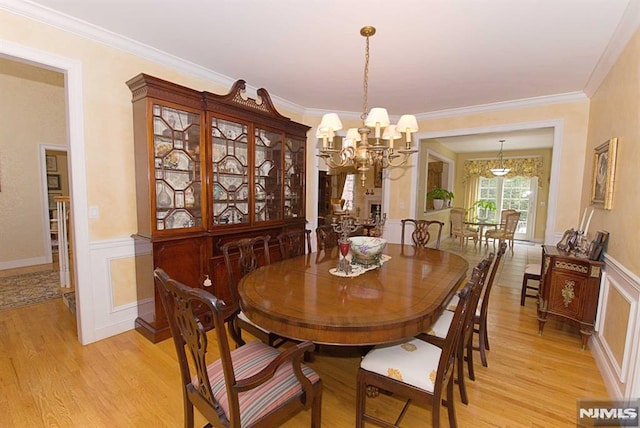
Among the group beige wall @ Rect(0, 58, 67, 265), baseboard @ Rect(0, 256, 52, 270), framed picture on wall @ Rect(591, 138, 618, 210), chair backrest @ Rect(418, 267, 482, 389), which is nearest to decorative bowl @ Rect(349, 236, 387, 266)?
chair backrest @ Rect(418, 267, 482, 389)

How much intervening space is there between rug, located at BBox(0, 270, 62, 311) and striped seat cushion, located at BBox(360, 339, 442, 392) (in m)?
3.99

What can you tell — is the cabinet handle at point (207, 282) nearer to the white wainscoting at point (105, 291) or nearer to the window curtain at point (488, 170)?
the white wainscoting at point (105, 291)

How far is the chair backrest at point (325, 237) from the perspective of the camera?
10.3 ft

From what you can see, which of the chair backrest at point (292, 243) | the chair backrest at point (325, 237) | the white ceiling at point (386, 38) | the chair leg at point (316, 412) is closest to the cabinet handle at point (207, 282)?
the chair backrest at point (292, 243)

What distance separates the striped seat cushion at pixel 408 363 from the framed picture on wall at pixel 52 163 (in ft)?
24.9

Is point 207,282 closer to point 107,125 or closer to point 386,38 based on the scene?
point 107,125

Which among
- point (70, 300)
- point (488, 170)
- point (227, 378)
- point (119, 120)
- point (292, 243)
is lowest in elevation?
point (70, 300)

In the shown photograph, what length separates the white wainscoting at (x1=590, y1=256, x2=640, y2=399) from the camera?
70.0 inches

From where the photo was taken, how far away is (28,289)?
151 inches

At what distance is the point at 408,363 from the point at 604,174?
2571 millimetres

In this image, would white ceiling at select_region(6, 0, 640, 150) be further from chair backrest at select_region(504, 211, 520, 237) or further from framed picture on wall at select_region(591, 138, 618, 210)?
chair backrest at select_region(504, 211, 520, 237)

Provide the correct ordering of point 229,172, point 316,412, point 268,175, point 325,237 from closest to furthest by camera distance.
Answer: point 316,412 → point 229,172 → point 325,237 → point 268,175

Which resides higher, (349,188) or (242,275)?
(349,188)

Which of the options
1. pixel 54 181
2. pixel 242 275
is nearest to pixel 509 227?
pixel 242 275
